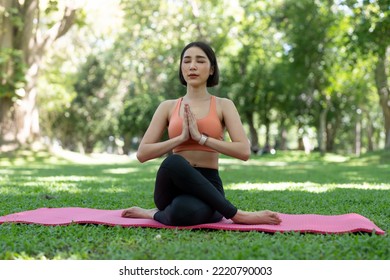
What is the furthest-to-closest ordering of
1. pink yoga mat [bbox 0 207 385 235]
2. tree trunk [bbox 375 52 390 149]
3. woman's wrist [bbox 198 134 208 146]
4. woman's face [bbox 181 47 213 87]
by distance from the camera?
tree trunk [bbox 375 52 390 149] → woman's face [bbox 181 47 213 87] → woman's wrist [bbox 198 134 208 146] → pink yoga mat [bbox 0 207 385 235]

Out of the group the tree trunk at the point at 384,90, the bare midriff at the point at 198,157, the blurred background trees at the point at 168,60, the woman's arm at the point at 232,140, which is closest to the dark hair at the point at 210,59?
the woman's arm at the point at 232,140

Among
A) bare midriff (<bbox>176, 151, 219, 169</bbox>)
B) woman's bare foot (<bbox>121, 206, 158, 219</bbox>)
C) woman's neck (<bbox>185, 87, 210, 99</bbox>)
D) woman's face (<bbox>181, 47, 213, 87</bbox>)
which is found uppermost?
woman's face (<bbox>181, 47, 213, 87</bbox>)

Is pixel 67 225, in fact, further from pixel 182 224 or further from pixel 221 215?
pixel 221 215

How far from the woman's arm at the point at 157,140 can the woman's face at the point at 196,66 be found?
327mm

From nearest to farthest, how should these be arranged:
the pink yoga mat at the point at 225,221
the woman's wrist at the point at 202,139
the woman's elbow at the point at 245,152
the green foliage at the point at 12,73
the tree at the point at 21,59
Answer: the pink yoga mat at the point at 225,221 < the woman's wrist at the point at 202,139 < the woman's elbow at the point at 245,152 < the green foliage at the point at 12,73 < the tree at the point at 21,59

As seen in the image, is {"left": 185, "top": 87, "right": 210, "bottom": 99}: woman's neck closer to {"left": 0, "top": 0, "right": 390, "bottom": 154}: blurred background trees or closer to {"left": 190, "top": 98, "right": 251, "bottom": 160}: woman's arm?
{"left": 190, "top": 98, "right": 251, "bottom": 160}: woman's arm

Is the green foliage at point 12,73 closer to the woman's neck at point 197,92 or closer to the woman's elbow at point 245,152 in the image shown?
the woman's neck at point 197,92

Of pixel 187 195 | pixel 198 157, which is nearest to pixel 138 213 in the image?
pixel 187 195

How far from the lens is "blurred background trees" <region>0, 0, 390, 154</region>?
56.1ft

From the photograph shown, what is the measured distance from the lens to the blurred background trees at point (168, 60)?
17.1 meters

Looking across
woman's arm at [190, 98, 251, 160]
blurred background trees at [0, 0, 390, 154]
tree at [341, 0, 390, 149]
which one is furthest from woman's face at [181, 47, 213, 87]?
tree at [341, 0, 390, 149]

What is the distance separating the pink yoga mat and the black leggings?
0.08 m

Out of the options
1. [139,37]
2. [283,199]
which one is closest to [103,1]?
[139,37]

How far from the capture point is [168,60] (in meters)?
28.4
